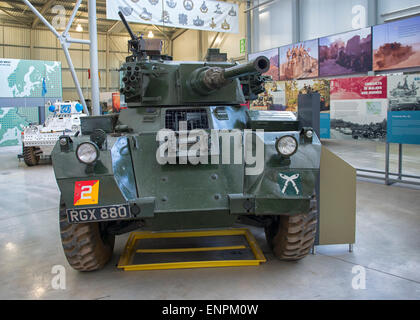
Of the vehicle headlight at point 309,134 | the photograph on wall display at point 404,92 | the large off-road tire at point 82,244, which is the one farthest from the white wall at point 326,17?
the large off-road tire at point 82,244

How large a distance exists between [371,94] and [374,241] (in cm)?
690

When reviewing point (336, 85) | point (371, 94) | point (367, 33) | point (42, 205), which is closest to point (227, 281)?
point (42, 205)

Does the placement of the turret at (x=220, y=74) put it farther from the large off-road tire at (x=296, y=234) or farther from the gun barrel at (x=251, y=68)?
the large off-road tire at (x=296, y=234)

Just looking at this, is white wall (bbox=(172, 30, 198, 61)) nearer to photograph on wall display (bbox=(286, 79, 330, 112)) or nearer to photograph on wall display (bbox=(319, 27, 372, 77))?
photograph on wall display (bbox=(286, 79, 330, 112))

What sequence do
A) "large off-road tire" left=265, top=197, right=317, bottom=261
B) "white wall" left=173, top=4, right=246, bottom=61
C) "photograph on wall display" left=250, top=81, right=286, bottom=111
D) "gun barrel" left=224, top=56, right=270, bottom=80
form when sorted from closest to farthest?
"gun barrel" left=224, top=56, right=270, bottom=80 < "large off-road tire" left=265, top=197, right=317, bottom=261 < "photograph on wall display" left=250, top=81, right=286, bottom=111 < "white wall" left=173, top=4, right=246, bottom=61

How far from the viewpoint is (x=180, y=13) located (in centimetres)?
1445

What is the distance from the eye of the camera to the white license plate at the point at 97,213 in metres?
3.97

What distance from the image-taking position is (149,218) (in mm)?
4207

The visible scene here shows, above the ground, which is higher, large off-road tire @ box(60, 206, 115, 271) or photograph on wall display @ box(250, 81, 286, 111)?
photograph on wall display @ box(250, 81, 286, 111)

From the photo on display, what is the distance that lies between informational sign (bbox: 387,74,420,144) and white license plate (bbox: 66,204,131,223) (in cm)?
679

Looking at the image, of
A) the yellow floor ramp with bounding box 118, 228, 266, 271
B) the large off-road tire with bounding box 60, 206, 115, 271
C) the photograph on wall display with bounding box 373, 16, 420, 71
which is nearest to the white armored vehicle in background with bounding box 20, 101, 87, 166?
the yellow floor ramp with bounding box 118, 228, 266, 271

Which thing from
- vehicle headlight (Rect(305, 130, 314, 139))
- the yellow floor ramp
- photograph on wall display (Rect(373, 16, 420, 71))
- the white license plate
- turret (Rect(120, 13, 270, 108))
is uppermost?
photograph on wall display (Rect(373, 16, 420, 71))

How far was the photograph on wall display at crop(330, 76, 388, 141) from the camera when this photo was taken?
11.2 metres
